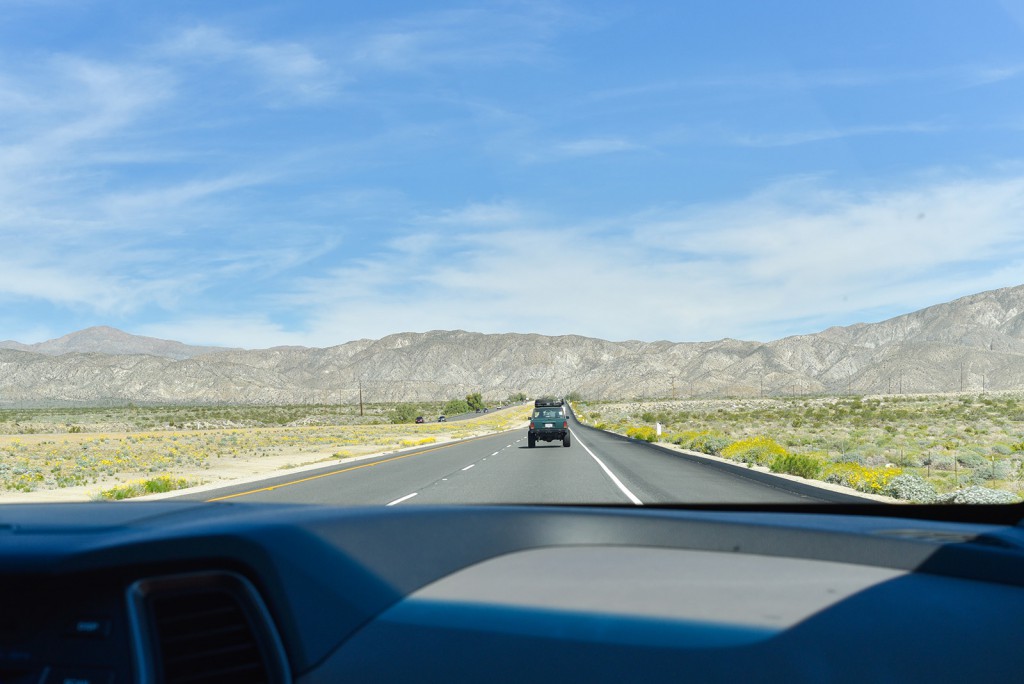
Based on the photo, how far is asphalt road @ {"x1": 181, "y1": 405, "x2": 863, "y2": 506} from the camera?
666 inches

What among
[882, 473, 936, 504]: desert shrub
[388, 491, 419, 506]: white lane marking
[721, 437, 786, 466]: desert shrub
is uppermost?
[882, 473, 936, 504]: desert shrub

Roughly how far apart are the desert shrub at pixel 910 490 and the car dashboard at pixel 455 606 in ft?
32.5

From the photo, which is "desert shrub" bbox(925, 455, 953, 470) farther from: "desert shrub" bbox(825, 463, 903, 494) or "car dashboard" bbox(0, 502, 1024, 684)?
"car dashboard" bbox(0, 502, 1024, 684)

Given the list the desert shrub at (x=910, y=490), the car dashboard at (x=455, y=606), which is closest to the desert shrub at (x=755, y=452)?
the desert shrub at (x=910, y=490)

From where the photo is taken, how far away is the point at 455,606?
8.71 feet

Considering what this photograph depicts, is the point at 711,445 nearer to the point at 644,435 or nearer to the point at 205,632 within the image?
the point at 644,435

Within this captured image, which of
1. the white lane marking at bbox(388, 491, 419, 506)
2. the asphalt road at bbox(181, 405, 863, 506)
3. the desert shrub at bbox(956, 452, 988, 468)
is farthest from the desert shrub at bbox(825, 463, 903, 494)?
the white lane marking at bbox(388, 491, 419, 506)

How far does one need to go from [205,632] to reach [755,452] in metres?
25.5

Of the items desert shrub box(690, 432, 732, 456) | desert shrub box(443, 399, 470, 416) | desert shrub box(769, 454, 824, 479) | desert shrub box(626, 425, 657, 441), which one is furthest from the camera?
desert shrub box(443, 399, 470, 416)

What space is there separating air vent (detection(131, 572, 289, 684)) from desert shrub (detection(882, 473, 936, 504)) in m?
11.2

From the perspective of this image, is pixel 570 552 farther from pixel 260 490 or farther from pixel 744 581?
pixel 260 490

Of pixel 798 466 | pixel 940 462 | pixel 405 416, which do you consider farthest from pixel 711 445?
pixel 405 416

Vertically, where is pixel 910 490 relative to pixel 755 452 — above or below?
above

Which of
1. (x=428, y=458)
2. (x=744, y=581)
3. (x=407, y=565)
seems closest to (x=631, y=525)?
(x=744, y=581)
